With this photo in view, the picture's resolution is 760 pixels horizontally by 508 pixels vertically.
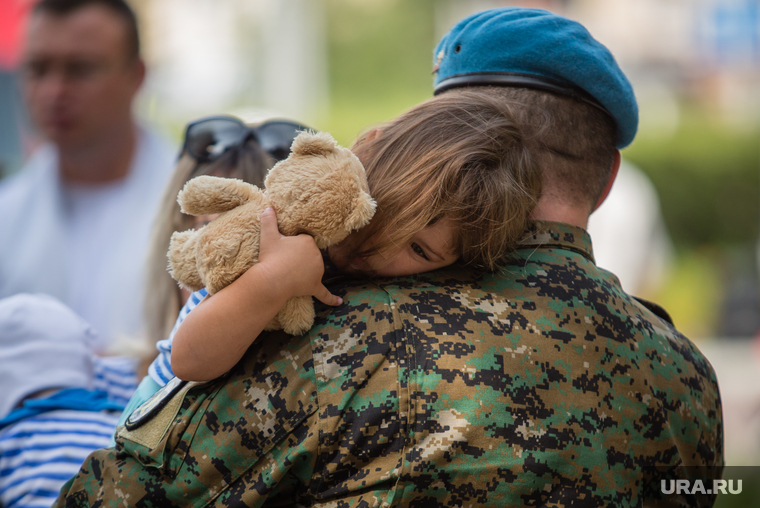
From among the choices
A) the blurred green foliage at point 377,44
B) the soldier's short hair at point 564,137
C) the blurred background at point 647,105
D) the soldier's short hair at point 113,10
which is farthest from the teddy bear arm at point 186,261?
the blurred green foliage at point 377,44

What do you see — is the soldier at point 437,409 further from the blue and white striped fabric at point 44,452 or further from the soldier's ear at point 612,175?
the blue and white striped fabric at point 44,452

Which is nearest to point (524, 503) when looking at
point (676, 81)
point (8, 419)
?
point (8, 419)


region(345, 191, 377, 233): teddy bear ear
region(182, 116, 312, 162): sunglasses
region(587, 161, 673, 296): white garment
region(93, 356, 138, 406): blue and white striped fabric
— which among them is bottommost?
region(587, 161, 673, 296): white garment

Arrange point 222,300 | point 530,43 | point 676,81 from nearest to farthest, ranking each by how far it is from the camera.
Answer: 1. point 222,300
2. point 530,43
3. point 676,81

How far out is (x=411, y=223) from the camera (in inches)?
56.2

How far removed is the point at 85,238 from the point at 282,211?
2.83m

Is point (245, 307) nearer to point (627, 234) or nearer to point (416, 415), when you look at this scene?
point (416, 415)

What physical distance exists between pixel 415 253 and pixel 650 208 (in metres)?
5.68

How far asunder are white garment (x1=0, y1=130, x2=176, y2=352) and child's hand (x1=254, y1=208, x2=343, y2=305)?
2348 millimetres

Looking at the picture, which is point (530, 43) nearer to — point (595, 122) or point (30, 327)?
point (595, 122)

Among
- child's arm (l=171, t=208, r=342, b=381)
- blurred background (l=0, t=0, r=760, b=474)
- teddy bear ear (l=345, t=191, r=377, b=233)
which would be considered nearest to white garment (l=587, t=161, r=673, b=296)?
blurred background (l=0, t=0, r=760, b=474)

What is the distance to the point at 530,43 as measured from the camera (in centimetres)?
173

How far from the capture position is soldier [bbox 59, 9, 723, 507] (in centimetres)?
134

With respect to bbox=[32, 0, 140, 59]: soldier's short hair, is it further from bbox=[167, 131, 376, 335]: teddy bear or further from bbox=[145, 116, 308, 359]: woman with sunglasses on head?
bbox=[167, 131, 376, 335]: teddy bear
